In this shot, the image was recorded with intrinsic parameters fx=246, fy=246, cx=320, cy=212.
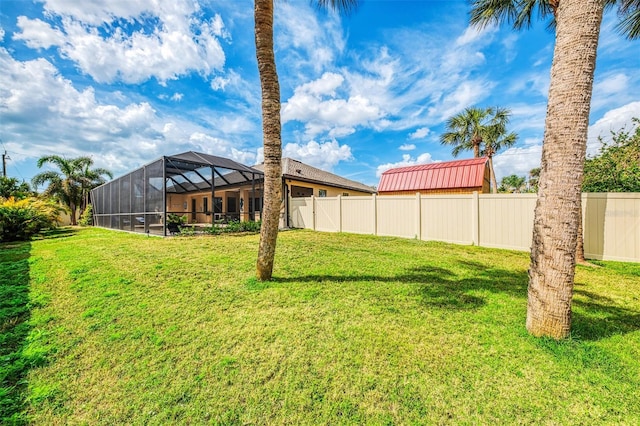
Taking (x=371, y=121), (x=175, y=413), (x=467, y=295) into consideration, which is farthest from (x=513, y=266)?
(x=371, y=121)

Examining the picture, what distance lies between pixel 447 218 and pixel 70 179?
89.9ft

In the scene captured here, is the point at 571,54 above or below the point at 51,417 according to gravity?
above

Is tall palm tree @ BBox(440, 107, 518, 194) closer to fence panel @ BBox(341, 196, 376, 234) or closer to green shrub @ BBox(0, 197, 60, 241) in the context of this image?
fence panel @ BBox(341, 196, 376, 234)

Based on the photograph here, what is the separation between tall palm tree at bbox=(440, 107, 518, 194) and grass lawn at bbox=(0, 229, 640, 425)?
1363 centimetres

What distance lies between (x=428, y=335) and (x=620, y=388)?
4.81ft

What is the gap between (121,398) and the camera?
2033 millimetres

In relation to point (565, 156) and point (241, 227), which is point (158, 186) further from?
point (565, 156)

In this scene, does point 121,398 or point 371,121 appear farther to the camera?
point 371,121

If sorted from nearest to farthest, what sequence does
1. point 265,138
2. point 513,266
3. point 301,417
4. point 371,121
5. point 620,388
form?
point 301,417 → point 620,388 → point 265,138 → point 513,266 → point 371,121

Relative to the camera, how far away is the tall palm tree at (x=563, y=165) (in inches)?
97.8

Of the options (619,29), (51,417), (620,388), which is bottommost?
(51,417)

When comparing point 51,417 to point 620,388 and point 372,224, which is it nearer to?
point 620,388

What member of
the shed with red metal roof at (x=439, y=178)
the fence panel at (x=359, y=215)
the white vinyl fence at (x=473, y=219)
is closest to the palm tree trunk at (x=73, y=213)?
the white vinyl fence at (x=473, y=219)

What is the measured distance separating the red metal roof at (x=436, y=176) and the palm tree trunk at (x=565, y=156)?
32.9ft
